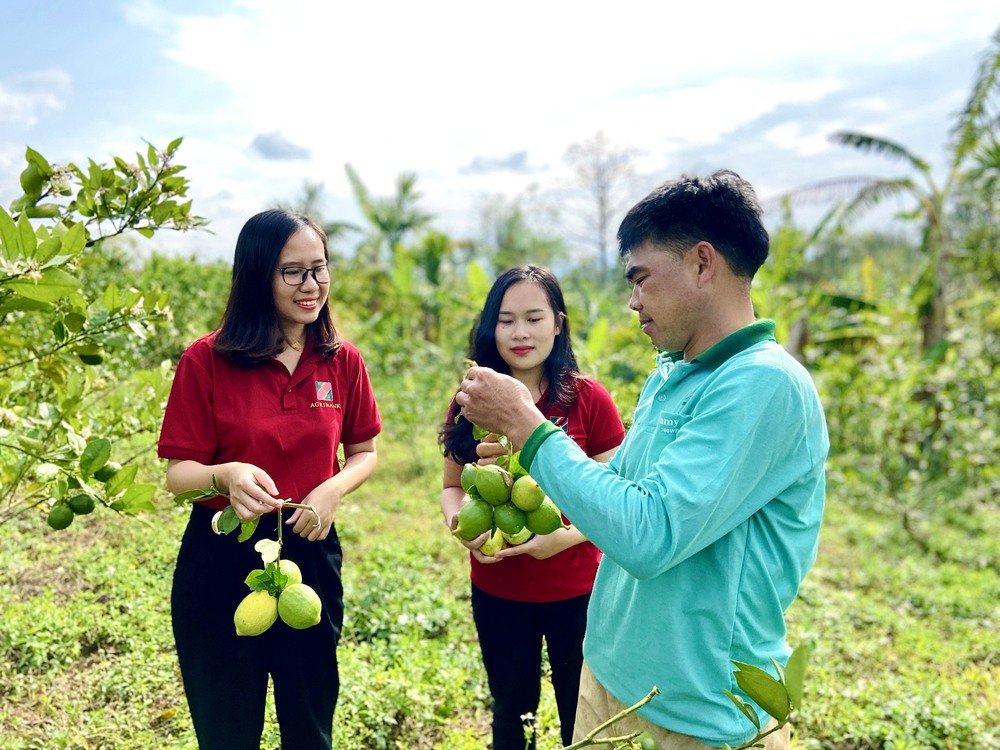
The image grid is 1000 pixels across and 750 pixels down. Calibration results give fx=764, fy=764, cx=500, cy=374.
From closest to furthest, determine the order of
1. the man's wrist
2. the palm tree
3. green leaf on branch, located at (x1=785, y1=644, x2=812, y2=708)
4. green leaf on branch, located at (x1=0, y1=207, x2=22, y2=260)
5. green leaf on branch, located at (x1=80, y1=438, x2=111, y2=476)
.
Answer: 1. green leaf on branch, located at (x1=785, y1=644, x2=812, y2=708)
2. the man's wrist
3. green leaf on branch, located at (x1=0, y1=207, x2=22, y2=260)
4. green leaf on branch, located at (x1=80, y1=438, x2=111, y2=476)
5. the palm tree

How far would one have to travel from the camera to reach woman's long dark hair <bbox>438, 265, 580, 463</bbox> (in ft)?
6.68

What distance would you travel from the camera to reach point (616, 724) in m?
1.42

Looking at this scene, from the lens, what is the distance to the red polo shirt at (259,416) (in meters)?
1.70

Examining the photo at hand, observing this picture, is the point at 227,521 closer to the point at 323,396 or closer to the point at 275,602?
the point at 275,602

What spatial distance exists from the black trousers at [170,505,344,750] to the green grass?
0.35m

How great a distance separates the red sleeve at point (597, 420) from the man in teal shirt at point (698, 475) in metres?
0.69

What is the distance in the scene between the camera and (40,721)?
2.38 metres

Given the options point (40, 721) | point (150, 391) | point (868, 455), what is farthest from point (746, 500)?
point (868, 455)

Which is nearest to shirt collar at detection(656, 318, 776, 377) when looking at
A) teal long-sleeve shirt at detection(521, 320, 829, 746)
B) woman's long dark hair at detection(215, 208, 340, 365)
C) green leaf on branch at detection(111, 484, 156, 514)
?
teal long-sleeve shirt at detection(521, 320, 829, 746)

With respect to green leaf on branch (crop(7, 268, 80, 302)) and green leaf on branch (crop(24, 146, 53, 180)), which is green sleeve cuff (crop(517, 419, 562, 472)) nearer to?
green leaf on branch (crop(7, 268, 80, 302))

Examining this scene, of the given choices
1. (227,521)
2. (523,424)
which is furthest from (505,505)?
(227,521)

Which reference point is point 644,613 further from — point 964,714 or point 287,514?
A: point 964,714

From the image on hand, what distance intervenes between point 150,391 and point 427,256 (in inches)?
389

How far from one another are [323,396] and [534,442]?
81 cm
